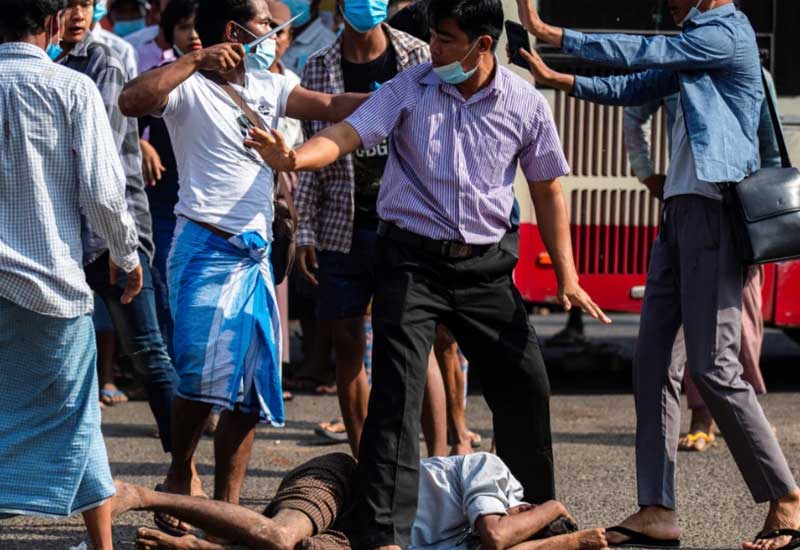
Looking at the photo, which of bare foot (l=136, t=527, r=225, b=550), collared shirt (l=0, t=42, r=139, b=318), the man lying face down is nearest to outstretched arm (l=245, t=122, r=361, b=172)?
collared shirt (l=0, t=42, r=139, b=318)

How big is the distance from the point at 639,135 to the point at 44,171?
3.41m

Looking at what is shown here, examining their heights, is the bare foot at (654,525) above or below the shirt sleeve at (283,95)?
below

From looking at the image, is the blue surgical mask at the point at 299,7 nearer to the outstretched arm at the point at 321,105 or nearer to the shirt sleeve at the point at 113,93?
the shirt sleeve at the point at 113,93

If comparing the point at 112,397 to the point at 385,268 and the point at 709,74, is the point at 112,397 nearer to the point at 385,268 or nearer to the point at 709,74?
the point at 385,268

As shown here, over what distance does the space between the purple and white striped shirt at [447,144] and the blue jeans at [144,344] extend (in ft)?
5.38

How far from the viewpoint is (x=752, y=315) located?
7402 millimetres

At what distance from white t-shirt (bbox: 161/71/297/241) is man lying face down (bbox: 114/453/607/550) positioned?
0.96 metres

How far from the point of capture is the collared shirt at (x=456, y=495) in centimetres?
520

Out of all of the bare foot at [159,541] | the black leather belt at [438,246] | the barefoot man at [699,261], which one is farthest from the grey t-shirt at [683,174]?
the bare foot at [159,541]

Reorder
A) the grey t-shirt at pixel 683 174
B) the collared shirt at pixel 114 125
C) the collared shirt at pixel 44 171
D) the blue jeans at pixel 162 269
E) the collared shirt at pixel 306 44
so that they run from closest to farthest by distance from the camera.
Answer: the collared shirt at pixel 44 171, the grey t-shirt at pixel 683 174, the collared shirt at pixel 114 125, the blue jeans at pixel 162 269, the collared shirt at pixel 306 44

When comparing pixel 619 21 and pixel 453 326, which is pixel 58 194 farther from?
pixel 619 21

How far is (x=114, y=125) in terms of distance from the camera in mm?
6453

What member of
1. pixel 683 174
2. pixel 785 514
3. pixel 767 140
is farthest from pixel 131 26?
pixel 785 514

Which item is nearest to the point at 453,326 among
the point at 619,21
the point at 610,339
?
the point at 619,21
